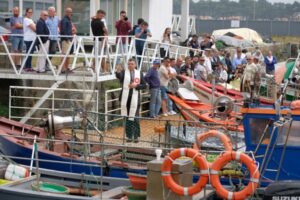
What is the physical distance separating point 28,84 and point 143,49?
3.93 metres

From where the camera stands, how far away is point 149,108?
20.8m

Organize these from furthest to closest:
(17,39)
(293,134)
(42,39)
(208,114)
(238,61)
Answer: (238,61), (17,39), (42,39), (208,114), (293,134)

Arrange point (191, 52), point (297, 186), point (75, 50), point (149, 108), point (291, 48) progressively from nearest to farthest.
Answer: point (297, 186), point (75, 50), point (149, 108), point (191, 52), point (291, 48)

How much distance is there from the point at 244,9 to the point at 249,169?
108503 mm

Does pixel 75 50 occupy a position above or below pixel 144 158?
above

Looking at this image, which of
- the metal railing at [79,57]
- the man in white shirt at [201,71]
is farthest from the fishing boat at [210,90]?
the metal railing at [79,57]

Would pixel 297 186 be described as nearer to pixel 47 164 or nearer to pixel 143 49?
pixel 47 164

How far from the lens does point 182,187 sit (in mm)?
11148

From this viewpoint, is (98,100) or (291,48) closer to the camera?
(98,100)

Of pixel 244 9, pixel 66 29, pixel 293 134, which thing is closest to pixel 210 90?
pixel 66 29

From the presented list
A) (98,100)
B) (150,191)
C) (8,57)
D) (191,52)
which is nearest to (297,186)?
(150,191)

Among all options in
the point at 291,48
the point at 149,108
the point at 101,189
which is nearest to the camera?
the point at 101,189

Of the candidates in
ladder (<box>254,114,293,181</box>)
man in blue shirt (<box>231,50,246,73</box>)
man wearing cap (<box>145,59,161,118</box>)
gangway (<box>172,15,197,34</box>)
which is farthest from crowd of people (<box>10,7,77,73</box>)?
gangway (<box>172,15,197,34</box>)

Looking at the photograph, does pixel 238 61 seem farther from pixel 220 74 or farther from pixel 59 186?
pixel 59 186
